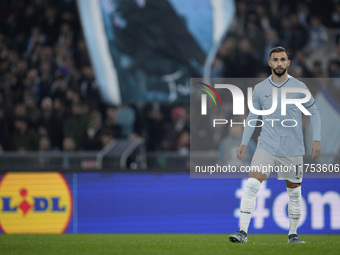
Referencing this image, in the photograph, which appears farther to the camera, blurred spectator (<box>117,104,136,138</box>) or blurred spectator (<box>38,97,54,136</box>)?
blurred spectator (<box>117,104,136,138</box>)

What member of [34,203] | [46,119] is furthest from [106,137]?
[34,203]

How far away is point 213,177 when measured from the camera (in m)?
10.8

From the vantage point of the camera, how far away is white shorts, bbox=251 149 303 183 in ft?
24.6

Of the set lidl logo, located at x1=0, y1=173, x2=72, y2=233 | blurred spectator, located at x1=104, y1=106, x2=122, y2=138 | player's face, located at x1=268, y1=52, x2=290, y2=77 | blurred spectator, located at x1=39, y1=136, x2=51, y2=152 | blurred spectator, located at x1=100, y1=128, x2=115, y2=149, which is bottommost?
lidl logo, located at x1=0, y1=173, x2=72, y2=233

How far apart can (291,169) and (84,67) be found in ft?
27.6

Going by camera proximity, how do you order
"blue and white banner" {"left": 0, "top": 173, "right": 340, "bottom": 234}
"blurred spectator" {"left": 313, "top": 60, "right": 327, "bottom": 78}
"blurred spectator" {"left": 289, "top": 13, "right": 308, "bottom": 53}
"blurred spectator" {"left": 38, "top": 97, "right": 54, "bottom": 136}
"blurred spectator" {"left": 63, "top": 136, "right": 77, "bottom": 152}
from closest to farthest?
"blue and white banner" {"left": 0, "top": 173, "right": 340, "bottom": 234} < "blurred spectator" {"left": 63, "top": 136, "right": 77, "bottom": 152} < "blurred spectator" {"left": 38, "top": 97, "right": 54, "bottom": 136} < "blurred spectator" {"left": 313, "top": 60, "right": 327, "bottom": 78} < "blurred spectator" {"left": 289, "top": 13, "right": 308, "bottom": 53}

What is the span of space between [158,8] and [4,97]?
12.4 ft

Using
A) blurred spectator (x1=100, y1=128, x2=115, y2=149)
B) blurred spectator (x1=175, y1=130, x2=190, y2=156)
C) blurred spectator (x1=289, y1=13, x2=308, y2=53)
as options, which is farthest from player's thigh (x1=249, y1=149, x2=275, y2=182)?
blurred spectator (x1=289, y1=13, x2=308, y2=53)

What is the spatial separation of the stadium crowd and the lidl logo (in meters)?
1.98

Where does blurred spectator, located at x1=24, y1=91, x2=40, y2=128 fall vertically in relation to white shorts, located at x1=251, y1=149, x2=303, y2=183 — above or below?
above

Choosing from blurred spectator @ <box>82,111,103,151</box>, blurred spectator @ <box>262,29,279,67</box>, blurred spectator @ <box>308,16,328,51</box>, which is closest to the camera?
blurred spectator @ <box>82,111,103,151</box>

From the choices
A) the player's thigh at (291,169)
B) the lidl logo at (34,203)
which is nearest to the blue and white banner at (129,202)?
the lidl logo at (34,203)

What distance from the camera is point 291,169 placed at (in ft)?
24.7

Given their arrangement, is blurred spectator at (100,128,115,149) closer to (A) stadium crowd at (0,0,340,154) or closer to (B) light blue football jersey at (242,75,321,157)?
(A) stadium crowd at (0,0,340,154)
